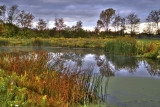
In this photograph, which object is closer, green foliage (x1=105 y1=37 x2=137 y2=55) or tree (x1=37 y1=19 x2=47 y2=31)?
green foliage (x1=105 y1=37 x2=137 y2=55)

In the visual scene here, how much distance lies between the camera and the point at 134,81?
617 cm

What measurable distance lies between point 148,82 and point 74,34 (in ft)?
95.6

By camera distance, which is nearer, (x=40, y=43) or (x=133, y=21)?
(x=40, y=43)

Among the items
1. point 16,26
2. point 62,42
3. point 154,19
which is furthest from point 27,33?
point 154,19

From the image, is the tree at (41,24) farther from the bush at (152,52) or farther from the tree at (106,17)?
the bush at (152,52)

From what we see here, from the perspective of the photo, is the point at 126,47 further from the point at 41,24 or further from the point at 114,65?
the point at 41,24

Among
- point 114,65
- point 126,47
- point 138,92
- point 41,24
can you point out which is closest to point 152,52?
point 126,47

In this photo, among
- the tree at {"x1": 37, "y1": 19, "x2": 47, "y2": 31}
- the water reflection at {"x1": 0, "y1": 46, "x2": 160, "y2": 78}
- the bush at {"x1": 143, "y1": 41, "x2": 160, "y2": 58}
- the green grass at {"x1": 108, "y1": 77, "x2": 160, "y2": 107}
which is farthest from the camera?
the tree at {"x1": 37, "y1": 19, "x2": 47, "y2": 31}

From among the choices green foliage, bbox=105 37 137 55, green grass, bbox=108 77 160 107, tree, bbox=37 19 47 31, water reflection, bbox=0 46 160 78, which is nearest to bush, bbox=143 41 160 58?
water reflection, bbox=0 46 160 78

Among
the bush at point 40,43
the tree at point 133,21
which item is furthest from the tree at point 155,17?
the bush at point 40,43

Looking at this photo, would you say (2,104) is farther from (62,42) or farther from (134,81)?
(62,42)

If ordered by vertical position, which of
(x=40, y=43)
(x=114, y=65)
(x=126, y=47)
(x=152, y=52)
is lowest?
(x=114, y=65)

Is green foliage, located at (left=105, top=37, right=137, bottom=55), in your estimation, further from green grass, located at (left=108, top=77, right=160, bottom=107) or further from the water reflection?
green grass, located at (left=108, top=77, right=160, bottom=107)

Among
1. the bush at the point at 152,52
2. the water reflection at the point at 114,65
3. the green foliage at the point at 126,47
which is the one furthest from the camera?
the green foliage at the point at 126,47
